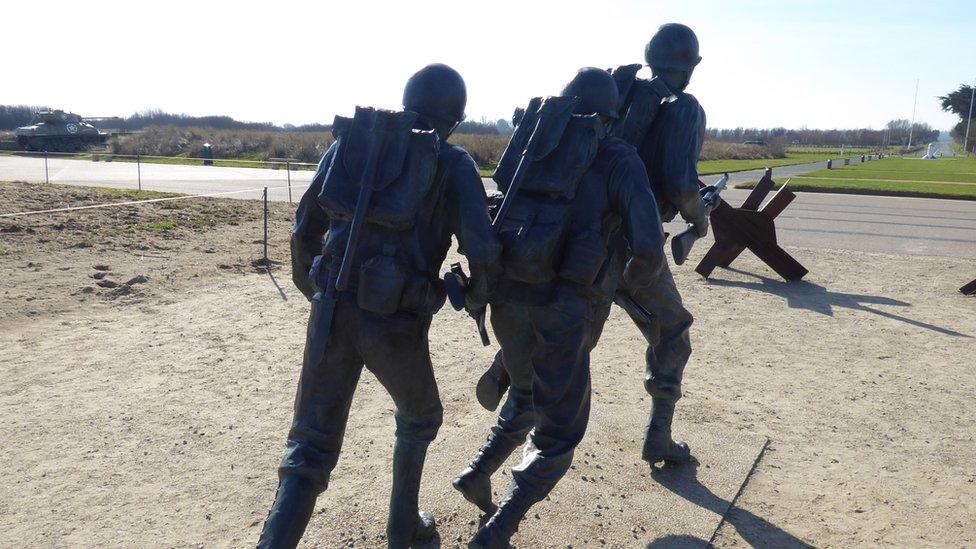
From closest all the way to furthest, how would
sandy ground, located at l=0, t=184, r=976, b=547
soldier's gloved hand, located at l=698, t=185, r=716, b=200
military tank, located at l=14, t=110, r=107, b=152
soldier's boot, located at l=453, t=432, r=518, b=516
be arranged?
soldier's boot, located at l=453, t=432, r=518, b=516 < sandy ground, located at l=0, t=184, r=976, b=547 < soldier's gloved hand, located at l=698, t=185, r=716, b=200 < military tank, located at l=14, t=110, r=107, b=152

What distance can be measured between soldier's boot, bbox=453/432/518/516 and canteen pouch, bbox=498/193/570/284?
906mm

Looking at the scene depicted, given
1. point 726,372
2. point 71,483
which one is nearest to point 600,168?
point 71,483

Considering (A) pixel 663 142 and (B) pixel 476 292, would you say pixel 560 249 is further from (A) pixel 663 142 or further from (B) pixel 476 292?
(A) pixel 663 142

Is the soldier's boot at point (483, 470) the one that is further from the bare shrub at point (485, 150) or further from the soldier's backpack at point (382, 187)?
the bare shrub at point (485, 150)

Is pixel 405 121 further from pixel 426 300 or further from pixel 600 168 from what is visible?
pixel 600 168

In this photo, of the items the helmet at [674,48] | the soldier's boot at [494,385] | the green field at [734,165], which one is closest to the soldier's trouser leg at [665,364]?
the soldier's boot at [494,385]

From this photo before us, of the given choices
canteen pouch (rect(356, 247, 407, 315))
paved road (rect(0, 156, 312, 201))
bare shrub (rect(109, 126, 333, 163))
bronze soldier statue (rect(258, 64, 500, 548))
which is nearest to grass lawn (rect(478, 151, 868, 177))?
paved road (rect(0, 156, 312, 201))

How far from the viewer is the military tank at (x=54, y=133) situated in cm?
3569

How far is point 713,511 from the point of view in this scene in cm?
387

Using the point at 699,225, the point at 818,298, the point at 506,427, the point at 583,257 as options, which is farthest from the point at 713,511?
the point at 818,298

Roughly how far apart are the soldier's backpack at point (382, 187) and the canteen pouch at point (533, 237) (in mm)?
458

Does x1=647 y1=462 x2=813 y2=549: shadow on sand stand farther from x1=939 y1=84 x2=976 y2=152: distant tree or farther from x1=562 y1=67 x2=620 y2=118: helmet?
x1=939 y1=84 x2=976 y2=152: distant tree

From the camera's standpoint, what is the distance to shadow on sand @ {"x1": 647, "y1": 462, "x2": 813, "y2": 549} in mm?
3598

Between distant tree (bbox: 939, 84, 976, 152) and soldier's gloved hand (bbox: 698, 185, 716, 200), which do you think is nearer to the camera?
soldier's gloved hand (bbox: 698, 185, 716, 200)
